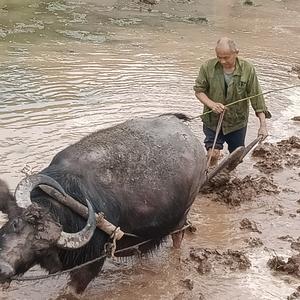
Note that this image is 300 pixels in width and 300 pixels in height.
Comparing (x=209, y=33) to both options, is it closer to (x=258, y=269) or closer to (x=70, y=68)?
(x=70, y=68)

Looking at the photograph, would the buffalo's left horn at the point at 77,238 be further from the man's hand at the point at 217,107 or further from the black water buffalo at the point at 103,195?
the man's hand at the point at 217,107

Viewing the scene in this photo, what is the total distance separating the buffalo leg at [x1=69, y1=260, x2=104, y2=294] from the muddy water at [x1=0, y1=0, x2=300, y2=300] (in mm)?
301

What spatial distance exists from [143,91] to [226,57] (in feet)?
11.9

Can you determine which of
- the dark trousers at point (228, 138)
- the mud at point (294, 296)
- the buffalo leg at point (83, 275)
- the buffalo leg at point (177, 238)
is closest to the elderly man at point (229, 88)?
the dark trousers at point (228, 138)

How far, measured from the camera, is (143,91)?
930cm

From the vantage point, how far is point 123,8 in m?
16.5

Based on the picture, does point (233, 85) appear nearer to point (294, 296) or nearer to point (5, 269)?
point (294, 296)

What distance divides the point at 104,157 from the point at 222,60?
6.62 ft

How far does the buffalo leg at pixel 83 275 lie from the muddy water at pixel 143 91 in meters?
0.30

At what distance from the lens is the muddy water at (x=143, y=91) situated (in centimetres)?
489

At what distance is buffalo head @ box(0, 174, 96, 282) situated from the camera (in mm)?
3490

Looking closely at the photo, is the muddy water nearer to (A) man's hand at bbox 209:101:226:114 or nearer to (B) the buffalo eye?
(A) man's hand at bbox 209:101:226:114

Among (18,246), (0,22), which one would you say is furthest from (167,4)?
A: (18,246)

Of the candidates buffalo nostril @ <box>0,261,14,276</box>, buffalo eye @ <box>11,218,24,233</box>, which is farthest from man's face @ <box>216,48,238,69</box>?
buffalo nostril @ <box>0,261,14,276</box>
